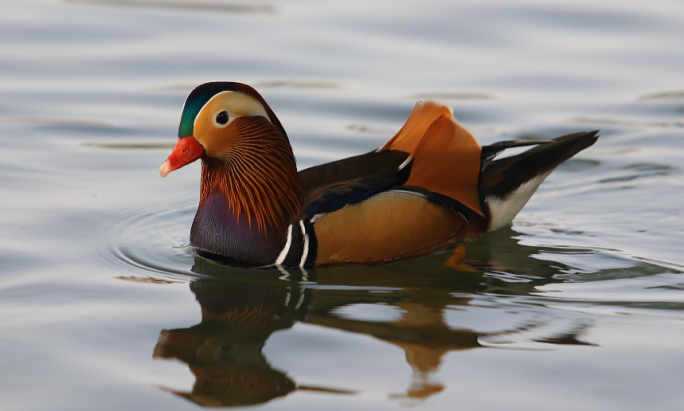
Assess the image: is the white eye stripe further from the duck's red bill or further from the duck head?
the duck's red bill

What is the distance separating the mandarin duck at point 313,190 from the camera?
5520mm

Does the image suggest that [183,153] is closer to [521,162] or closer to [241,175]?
[241,175]

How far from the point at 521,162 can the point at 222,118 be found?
2172mm

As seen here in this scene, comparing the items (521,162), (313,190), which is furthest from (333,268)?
(521,162)

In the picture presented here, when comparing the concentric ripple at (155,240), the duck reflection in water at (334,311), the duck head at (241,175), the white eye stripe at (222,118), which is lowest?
the duck reflection in water at (334,311)

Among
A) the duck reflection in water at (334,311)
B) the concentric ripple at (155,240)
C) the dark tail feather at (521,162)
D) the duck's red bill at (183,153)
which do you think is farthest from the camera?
the dark tail feather at (521,162)

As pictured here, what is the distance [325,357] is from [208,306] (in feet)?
3.24

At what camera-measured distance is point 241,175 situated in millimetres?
5742

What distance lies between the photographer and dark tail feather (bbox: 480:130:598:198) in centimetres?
626

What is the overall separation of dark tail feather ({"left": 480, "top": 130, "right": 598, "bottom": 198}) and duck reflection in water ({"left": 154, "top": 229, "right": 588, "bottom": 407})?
410 mm

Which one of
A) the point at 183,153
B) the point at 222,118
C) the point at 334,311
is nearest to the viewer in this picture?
the point at 334,311

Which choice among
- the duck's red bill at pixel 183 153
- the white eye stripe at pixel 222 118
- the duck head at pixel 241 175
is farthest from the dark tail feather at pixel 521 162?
the duck's red bill at pixel 183 153

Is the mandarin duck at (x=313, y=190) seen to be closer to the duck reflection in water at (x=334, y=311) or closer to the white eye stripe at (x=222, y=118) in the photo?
the white eye stripe at (x=222, y=118)

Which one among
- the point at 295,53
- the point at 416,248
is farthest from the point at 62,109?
the point at 416,248
